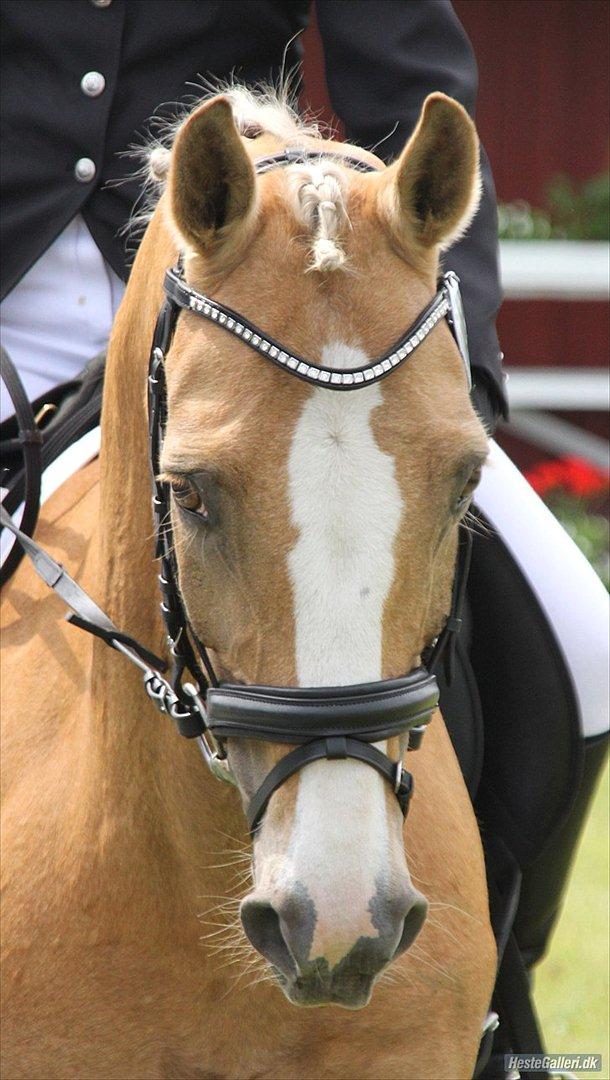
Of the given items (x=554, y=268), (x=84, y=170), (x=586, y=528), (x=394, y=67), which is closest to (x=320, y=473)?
(x=394, y=67)

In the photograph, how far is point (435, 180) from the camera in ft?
6.66

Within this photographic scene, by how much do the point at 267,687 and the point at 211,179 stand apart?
72 centimetres

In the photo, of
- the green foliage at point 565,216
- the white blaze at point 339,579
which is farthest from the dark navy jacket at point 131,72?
the green foliage at point 565,216

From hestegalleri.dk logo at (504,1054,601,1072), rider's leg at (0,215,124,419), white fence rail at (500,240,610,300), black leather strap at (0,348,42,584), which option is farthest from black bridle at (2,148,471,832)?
white fence rail at (500,240,610,300)

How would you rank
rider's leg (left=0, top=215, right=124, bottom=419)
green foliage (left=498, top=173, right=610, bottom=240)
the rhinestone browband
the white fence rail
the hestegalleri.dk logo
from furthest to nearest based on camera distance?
1. green foliage (left=498, top=173, right=610, bottom=240)
2. the white fence rail
3. rider's leg (left=0, top=215, right=124, bottom=419)
4. the hestegalleri.dk logo
5. the rhinestone browband

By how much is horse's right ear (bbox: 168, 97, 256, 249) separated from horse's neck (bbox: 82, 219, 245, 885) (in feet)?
0.89

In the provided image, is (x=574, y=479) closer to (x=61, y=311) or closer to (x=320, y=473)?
(x=61, y=311)

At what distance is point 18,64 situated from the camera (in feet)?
10.3

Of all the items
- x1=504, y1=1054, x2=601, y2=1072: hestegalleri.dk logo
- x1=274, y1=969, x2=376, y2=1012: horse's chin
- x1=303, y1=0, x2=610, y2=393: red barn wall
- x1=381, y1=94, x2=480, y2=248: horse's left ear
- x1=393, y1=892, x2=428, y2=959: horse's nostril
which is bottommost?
x1=303, y1=0, x2=610, y2=393: red barn wall

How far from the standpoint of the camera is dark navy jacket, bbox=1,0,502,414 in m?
2.93

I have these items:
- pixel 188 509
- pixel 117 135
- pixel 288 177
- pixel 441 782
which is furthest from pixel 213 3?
pixel 441 782

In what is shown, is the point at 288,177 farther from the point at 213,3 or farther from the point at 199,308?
the point at 213,3

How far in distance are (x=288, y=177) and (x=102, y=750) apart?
1.01 meters

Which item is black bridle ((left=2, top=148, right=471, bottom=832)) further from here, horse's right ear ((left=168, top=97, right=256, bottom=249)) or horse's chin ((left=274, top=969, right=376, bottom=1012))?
horse's chin ((left=274, top=969, right=376, bottom=1012))
